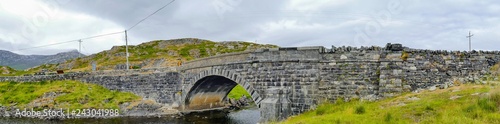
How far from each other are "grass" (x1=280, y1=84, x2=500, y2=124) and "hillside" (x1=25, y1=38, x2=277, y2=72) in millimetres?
55532

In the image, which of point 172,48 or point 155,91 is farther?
point 172,48

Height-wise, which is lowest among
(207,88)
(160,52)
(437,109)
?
(207,88)

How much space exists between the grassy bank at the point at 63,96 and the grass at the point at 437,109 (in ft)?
90.2

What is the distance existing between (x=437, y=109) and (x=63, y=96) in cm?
3650

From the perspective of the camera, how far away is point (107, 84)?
40219 millimetres

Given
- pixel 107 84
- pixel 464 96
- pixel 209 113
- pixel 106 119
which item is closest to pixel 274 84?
pixel 464 96

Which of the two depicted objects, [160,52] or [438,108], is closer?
[438,108]

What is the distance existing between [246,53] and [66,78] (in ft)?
96.8

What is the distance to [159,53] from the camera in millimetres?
79812

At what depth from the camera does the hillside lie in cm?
7219

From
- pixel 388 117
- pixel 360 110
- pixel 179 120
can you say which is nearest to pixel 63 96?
pixel 179 120

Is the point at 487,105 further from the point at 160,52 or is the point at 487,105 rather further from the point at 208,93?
the point at 160,52

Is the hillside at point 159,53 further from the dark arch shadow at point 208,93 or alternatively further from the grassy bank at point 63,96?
the dark arch shadow at point 208,93

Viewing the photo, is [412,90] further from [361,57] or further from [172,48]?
[172,48]
